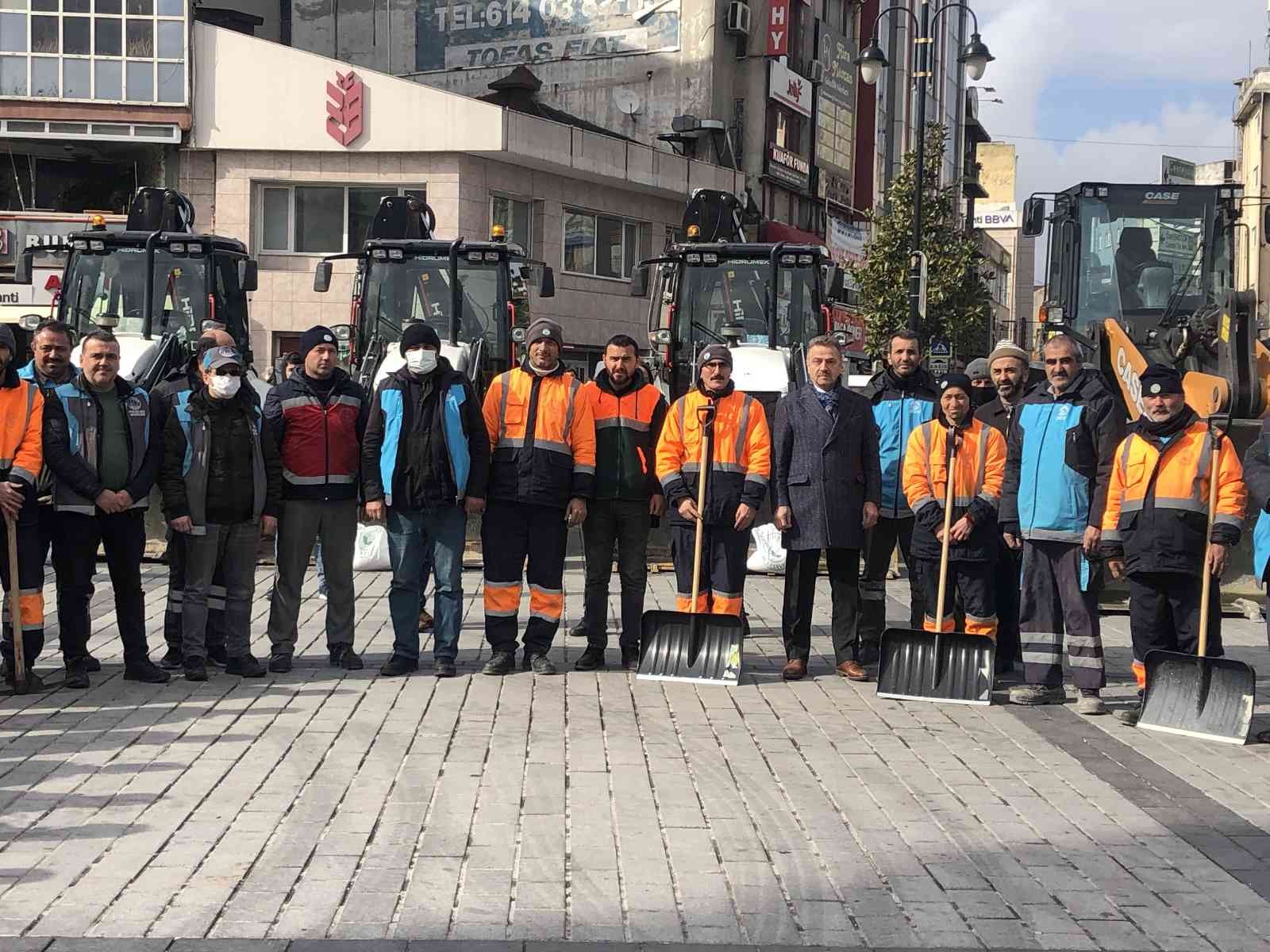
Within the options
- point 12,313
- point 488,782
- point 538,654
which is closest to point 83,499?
point 538,654

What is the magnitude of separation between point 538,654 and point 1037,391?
3336mm

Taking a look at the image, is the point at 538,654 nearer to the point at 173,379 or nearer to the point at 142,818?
the point at 173,379

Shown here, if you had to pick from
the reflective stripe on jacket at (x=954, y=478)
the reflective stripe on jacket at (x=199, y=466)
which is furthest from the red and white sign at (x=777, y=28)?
the reflective stripe on jacket at (x=199, y=466)

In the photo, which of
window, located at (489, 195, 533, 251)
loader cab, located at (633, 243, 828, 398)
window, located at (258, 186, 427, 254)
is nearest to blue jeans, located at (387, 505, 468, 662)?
loader cab, located at (633, 243, 828, 398)

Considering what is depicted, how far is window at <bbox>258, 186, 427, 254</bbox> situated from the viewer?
34.0 m

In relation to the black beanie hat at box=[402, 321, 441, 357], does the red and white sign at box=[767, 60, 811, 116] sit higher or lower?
higher

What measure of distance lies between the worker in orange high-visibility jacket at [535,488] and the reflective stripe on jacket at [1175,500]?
3.21m

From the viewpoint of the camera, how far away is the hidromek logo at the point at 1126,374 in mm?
14008

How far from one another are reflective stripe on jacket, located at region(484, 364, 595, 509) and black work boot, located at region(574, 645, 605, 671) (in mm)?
912

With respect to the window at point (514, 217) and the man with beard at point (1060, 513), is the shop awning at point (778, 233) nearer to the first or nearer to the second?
the window at point (514, 217)

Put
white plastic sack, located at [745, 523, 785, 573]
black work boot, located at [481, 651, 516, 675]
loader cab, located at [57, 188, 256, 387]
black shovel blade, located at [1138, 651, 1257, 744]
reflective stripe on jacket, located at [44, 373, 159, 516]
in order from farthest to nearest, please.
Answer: loader cab, located at [57, 188, 256, 387] → white plastic sack, located at [745, 523, 785, 573] → black work boot, located at [481, 651, 516, 675] → reflective stripe on jacket, located at [44, 373, 159, 516] → black shovel blade, located at [1138, 651, 1257, 744]

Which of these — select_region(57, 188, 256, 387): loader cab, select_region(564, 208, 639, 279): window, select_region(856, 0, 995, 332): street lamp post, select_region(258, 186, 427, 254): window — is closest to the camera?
select_region(57, 188, 256, 387): loader cab

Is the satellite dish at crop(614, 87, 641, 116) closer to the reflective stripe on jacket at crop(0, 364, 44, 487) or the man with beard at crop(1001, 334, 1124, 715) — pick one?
the man with beard at crop(1001, 334, 1124, 715)

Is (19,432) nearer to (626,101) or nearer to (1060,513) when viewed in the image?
(1060,513)
